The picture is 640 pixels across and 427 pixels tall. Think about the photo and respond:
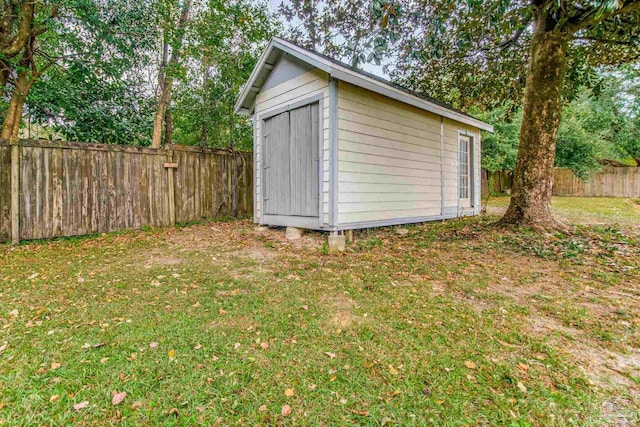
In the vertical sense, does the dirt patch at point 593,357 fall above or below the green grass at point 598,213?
below

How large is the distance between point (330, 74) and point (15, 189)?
17.8ft

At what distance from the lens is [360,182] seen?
17.6 ft

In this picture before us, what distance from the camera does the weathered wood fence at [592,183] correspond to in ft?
53.8

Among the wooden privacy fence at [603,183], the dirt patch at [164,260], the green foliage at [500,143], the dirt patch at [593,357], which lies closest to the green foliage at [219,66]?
the dirt patch at [164,260]

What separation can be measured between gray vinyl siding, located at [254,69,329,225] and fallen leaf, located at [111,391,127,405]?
3600 millimetres

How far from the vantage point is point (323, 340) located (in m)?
2.27

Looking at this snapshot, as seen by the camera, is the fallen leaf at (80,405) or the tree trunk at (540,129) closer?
the fallen leaf at (80,405)

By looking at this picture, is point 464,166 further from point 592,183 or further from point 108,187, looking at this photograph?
point 592,183

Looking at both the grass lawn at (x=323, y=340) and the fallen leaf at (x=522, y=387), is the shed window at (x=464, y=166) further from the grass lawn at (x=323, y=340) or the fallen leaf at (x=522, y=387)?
the fallen leaf at (x=522, y=387)

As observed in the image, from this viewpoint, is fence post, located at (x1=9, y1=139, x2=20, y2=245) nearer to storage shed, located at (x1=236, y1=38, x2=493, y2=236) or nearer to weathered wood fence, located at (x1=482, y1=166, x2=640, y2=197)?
storage shed, located at (x1=236, y1=38, x2=493, y2=236)

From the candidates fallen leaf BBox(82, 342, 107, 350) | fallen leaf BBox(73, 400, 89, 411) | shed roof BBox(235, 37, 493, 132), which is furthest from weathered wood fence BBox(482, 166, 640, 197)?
fallen leaf BBox(73, 400, 89, 411)

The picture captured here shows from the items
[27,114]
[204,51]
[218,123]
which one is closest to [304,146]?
[204,51]

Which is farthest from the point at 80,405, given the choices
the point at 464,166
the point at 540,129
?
the point at 464,166

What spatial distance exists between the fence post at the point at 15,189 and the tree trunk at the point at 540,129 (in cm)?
858
